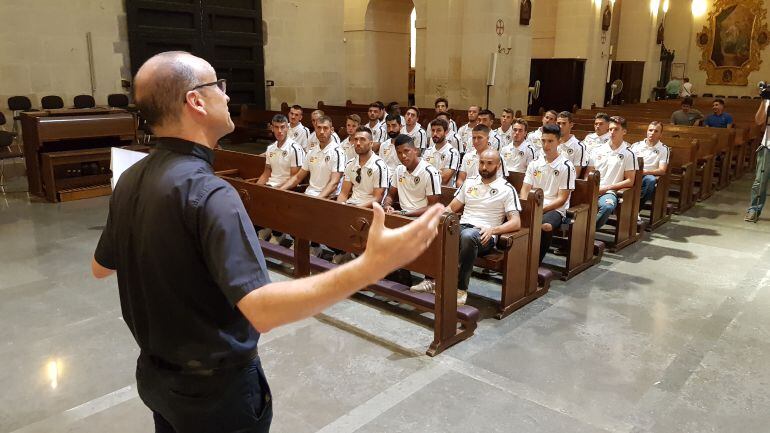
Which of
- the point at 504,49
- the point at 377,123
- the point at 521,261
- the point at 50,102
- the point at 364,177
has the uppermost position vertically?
the point at 504,49

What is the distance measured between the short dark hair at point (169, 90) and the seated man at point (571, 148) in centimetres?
561

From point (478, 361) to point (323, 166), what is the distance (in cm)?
309

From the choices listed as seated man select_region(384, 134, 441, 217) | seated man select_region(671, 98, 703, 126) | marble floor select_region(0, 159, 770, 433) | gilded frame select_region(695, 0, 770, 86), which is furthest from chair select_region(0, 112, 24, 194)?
gilded frame select_region(695, 0, 770, 86)

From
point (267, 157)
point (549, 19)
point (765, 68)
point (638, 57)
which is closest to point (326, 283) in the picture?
point (267, 157)

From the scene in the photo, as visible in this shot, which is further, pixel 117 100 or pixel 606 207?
pixel 117 100

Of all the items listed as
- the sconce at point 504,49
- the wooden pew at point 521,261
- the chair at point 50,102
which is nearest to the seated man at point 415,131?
the wooden pew at point 521,261

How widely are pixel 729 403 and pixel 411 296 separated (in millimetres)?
2052

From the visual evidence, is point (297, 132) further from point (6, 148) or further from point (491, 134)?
point (6, 148)

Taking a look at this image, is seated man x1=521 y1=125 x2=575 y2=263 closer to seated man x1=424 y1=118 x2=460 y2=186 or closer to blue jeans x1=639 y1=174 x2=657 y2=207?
seated man x1=424 y1=118 x2=460 y2=186

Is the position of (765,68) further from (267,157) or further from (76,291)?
(76,291)

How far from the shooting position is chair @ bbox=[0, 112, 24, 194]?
8782mm

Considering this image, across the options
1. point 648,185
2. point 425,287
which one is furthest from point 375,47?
point 425,287

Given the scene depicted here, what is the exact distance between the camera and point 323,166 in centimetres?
614

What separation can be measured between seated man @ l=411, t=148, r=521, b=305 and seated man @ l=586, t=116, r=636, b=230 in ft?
5.53
